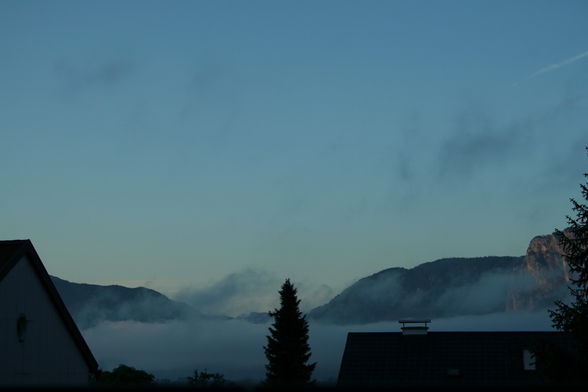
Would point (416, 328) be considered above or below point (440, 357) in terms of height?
above

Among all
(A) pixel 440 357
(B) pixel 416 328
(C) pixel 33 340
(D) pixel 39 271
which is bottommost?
(C) pixel 33 340

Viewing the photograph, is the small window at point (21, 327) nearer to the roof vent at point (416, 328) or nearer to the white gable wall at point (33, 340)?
the white gable wall at point (33, 340)

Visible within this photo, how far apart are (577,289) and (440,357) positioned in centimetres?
2344

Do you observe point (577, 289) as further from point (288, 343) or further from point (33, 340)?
point (288, 343)

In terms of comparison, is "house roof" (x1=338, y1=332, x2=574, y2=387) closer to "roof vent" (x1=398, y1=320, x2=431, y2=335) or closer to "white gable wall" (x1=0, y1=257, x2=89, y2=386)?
"roof vent" (x1=398, y1=320, x2=431, y2=335)

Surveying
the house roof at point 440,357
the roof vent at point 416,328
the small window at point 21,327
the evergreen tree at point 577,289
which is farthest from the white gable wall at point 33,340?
the roof vent at point 416,328

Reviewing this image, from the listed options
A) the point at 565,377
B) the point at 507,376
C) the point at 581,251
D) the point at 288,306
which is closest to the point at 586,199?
the point at 581,251

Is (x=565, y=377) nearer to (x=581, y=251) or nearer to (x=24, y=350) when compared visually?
(x=581, y=251)

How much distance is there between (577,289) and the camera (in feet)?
104

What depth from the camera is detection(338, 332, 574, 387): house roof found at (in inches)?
2037

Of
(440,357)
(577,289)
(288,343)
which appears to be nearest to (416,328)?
(440,357)

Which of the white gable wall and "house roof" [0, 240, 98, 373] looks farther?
"house roof" [0, 240, 98, 373]

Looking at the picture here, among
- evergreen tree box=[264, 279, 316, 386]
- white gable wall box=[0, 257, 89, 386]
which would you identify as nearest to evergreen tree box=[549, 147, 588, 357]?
white gable wall box=[0, 257, 89, 386]

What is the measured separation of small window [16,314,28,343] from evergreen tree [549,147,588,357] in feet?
68.0
